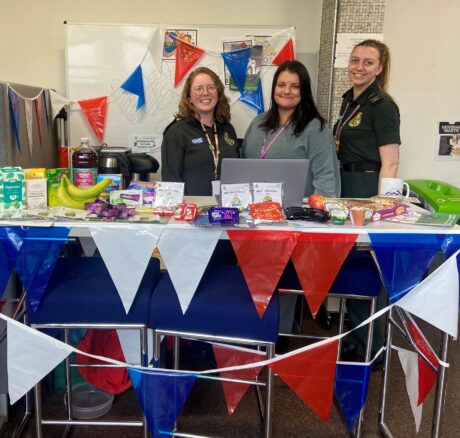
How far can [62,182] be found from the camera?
1.70m

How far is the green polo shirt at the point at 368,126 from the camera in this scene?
2.32 m

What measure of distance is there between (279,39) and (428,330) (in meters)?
2.05

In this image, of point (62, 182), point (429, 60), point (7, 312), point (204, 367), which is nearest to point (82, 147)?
point (62, 182)

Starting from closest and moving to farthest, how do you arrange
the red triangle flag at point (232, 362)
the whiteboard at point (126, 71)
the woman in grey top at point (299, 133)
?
the red triangle flag at point (232, 362)
the woman in grey top at point (299, 133)
the whiteboard at point (126, 71)

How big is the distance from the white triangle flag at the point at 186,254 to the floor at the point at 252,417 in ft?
2.32

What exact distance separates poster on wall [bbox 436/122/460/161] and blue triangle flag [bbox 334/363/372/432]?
2.28m

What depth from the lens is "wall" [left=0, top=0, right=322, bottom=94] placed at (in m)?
3.39

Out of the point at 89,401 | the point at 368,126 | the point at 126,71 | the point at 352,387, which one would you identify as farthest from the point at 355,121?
the point at 89,401

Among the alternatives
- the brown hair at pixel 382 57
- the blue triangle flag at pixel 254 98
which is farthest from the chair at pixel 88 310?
the blue triangle flag at pixel 254 98

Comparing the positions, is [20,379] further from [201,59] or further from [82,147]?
[201,59]

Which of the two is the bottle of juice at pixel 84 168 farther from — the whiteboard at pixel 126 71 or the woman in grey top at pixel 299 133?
the whiteboard at pixel 126 71

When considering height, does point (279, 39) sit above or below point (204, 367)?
above

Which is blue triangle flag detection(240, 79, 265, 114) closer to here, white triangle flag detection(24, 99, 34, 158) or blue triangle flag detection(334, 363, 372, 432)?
white triangle flag detection(24, 99, 34, 158)

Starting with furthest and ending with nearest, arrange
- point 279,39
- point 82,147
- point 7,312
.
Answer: point 279,39, point 82,147, point 7,312
